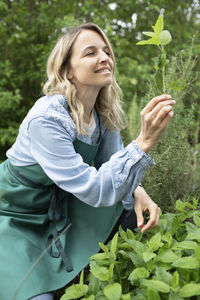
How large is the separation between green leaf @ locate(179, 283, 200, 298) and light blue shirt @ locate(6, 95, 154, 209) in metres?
0.44

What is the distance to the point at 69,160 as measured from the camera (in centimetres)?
135

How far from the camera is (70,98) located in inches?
62.9

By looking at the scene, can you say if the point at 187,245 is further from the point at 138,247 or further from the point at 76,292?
the point at 76,292

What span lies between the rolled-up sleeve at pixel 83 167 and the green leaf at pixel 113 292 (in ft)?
1.18

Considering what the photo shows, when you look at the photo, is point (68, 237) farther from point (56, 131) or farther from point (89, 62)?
point (89, 62)

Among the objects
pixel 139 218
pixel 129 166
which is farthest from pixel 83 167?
pixel 139 218

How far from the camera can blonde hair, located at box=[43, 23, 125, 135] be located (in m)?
1.59

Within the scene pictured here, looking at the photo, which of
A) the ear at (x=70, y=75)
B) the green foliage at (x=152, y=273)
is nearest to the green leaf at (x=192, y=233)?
the green foliage at (x=152, y=273)

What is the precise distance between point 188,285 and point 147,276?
13 centimetres

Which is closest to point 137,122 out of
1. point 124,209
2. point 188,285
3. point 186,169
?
point 186,169

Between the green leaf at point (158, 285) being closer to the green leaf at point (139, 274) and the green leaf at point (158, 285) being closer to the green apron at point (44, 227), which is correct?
the green leaf at point (139, 274)

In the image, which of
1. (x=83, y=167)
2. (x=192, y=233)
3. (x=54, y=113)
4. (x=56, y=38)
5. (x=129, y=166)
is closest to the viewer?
(x=192, y=233)

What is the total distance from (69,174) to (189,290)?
0.60m

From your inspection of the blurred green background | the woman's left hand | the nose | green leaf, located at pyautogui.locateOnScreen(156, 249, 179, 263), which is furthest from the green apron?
the blurred green background
